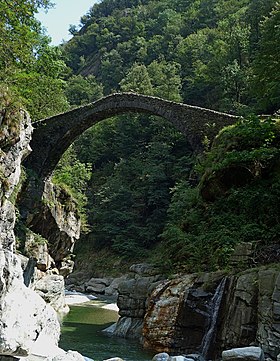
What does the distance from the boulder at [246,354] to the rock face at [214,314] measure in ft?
0.84

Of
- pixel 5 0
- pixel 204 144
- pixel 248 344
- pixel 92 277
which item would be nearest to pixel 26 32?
pixel 5 0

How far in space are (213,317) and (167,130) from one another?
985 inches

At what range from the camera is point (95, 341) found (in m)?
10.2

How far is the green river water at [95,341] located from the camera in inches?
344

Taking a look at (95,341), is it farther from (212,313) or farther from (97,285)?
(97,285)

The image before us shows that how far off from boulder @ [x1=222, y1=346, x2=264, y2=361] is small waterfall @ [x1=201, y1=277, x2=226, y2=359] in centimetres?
144

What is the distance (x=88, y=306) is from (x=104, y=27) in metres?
58.0

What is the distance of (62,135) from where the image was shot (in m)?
19.1

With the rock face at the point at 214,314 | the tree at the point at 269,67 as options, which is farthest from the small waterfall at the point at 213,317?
the tree at the point at 269,67

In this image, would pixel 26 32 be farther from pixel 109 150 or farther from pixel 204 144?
pixel 109 150

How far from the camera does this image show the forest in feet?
35.4

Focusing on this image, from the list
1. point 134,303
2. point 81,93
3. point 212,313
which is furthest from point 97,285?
point 81,93

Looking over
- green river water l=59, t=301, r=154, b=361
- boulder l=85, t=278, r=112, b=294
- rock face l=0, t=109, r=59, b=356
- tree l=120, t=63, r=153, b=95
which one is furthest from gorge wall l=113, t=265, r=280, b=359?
tree l=120, t=63, r=153, b=95

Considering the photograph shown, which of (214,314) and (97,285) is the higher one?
(214,314)
